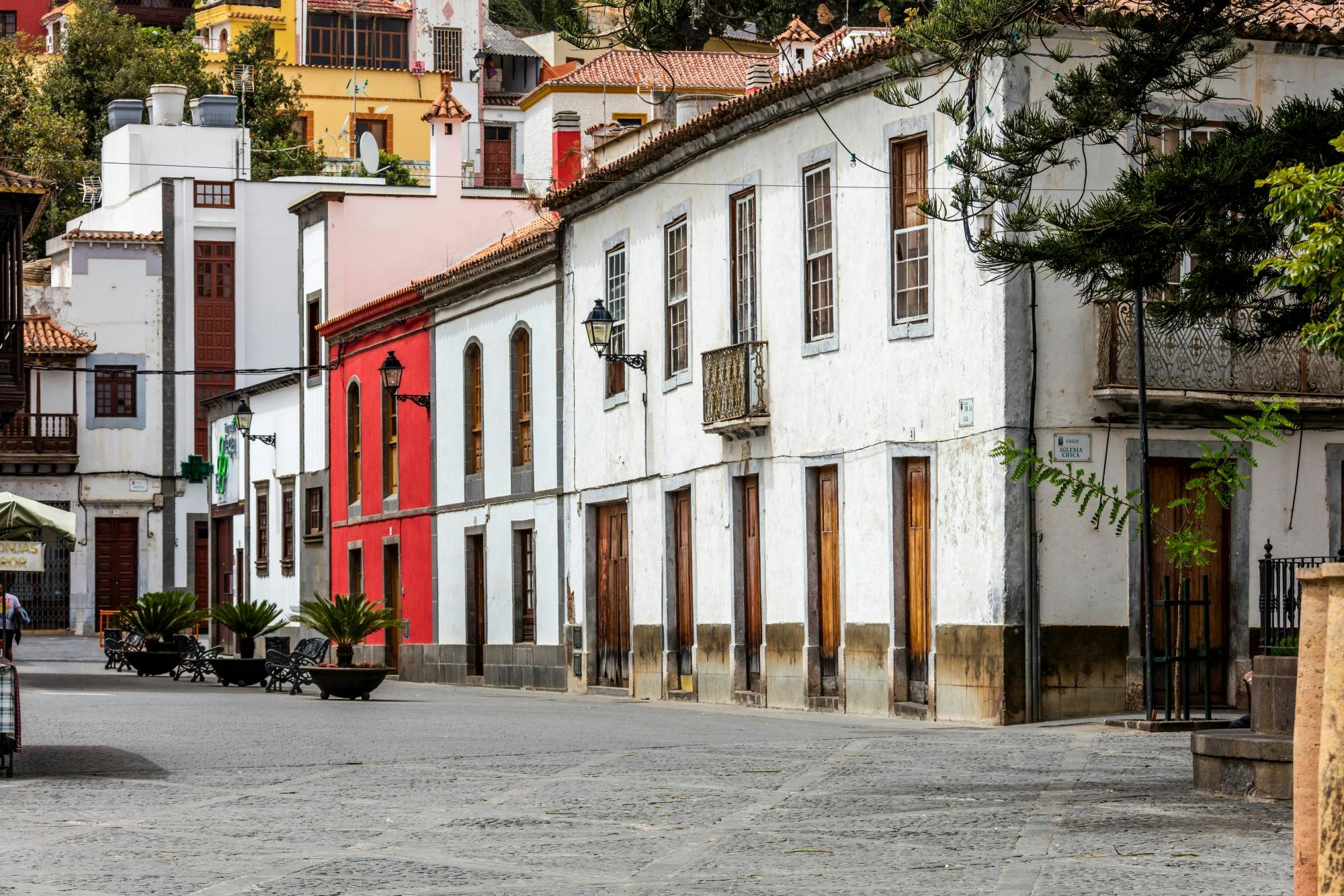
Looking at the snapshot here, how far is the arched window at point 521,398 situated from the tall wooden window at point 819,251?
9.07m

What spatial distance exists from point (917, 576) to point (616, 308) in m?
8.44

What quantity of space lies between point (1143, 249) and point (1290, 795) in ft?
9.79

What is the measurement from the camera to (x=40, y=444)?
2121 inches

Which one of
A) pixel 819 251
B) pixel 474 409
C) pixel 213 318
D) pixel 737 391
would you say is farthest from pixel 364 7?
pixel 819 251

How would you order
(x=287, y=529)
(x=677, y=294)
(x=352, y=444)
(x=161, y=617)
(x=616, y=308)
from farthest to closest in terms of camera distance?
1. (x=287, y=529)
2. (x=352, y=444)
3. (x=161, y=617)
4. (x=616, y=308)
5. (x=677, y=294)

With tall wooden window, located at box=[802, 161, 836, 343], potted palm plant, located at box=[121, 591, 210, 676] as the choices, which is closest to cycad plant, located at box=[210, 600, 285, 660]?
potted palm plant, located at box=[121, 591, 210, 676]

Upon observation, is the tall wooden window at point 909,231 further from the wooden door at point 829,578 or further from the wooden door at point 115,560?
the wooden door at point 115,560

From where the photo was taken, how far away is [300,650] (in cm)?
2853

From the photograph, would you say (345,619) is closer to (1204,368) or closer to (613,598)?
(613,598)

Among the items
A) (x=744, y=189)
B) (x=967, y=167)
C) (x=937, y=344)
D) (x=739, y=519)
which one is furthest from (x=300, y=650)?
(x=967, y=167)

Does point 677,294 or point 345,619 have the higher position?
point 677,294

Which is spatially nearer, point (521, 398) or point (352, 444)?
point (521, 398)

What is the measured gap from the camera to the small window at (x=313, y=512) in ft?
131

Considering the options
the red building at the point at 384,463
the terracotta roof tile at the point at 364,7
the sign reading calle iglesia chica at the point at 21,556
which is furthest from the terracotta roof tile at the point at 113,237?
the terracotta roof tile at the point at 364,7
